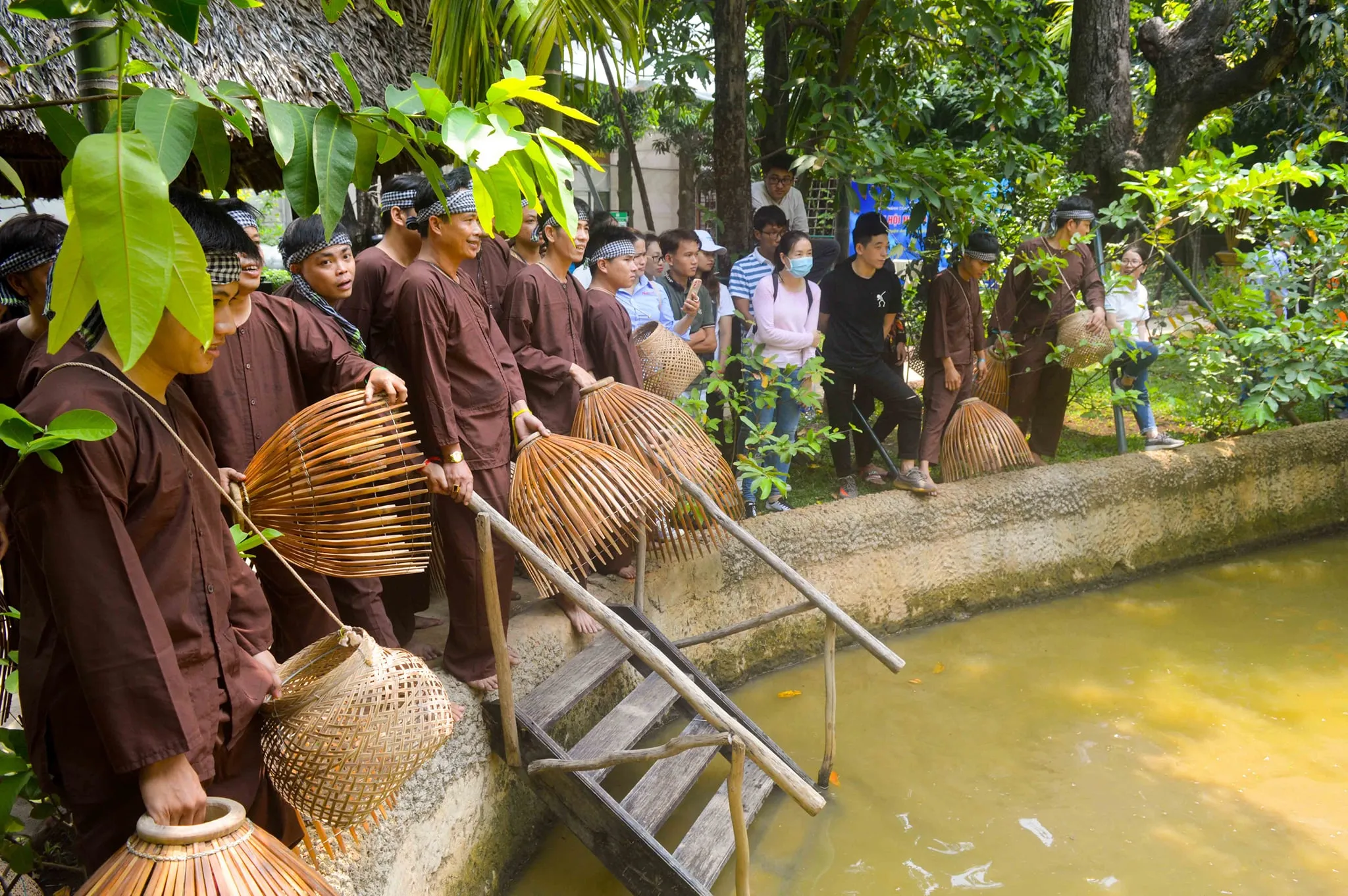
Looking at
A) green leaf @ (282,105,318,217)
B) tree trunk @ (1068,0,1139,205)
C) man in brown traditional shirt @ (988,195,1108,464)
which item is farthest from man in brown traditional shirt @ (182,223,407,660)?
tree trunk @ (1068,0,1139,205)

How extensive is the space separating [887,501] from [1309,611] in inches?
93.1

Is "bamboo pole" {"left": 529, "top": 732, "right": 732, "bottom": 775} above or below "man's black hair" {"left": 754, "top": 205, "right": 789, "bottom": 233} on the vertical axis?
below

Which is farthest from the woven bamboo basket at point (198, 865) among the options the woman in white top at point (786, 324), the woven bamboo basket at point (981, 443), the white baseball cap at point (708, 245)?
the white baseball cap at point (708, 245)

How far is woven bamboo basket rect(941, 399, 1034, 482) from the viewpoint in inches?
218

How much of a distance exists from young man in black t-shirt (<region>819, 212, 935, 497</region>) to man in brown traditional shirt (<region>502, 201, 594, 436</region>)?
2109mm

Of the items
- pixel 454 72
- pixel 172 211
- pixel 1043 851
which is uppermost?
pixel 454 72

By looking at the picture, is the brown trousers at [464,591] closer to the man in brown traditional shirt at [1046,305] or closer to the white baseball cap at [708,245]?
the white baseball cap at [708,245]

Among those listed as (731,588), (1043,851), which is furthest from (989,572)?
(1043,851)

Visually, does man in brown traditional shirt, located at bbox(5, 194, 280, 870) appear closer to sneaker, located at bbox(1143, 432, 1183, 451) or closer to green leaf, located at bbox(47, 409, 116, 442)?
green leaf, located at bbox(47, 409, 116, 442)

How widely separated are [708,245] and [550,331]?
2213 mm

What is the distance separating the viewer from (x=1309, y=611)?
5.49 m

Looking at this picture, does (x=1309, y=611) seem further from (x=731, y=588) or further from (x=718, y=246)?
(x=718, y=246)

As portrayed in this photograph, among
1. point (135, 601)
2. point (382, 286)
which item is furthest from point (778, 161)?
point (135, 601)

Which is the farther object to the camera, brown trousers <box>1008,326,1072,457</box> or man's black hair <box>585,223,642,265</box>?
brown trousers <box>1008,326,1072,457</box>
